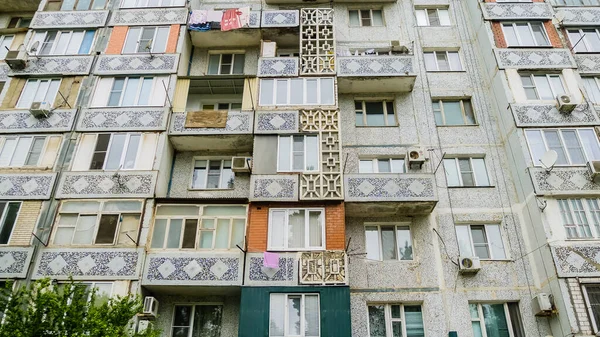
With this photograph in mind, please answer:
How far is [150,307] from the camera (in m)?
13.5

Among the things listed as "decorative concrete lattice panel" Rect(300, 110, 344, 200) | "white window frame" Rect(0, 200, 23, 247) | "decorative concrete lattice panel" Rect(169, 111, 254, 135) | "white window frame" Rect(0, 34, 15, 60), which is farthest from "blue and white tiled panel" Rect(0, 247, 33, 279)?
"white window frame" Rect(0, 34, 15, 60)

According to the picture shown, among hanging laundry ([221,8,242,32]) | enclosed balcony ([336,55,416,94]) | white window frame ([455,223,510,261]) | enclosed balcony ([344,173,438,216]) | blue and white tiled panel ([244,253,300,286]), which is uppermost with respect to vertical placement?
hanging laundry ([221,8,242,32])

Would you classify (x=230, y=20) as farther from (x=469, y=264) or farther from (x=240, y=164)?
(x=469, y=264)

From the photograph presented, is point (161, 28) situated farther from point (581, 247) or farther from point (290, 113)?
point (581, 247)

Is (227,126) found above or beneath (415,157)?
above

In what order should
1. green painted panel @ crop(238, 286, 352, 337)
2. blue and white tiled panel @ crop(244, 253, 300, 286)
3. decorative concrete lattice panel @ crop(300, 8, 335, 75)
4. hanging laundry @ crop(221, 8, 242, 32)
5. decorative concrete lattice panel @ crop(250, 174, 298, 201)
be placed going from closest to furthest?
green painted panel @ crop(238, 286, 352, 337) → blue and white tiled panel @ crop(244, 253, 300, 286) → decorative concrete lattice panel @ crop(250, 174, 298, 201) → decorative concrete lattice panel @ crop(300, 8, 335, 75) → hanging laundry @ crop(221, 8, 242, 32)

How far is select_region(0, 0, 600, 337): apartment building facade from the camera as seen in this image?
1403 centimetres

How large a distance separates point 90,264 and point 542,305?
13.7 meters

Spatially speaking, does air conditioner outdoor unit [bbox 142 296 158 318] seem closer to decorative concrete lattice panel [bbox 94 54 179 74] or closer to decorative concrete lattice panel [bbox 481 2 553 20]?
decorative concrete lattice panel [bbox 94 54 179 74]

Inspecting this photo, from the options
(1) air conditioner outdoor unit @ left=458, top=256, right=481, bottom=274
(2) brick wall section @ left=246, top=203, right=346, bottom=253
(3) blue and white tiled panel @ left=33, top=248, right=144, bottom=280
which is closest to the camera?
(3) blue and white tiled panel @ left=33, top=248, right=144, bottom=280

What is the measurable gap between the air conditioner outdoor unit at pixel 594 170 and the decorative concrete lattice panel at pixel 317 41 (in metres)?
9.45

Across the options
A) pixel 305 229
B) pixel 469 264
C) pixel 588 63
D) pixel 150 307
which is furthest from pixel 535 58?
pixel 150 307

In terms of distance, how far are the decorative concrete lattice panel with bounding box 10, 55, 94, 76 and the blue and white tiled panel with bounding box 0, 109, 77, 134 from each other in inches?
74.7

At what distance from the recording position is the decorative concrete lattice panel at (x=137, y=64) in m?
17.8
